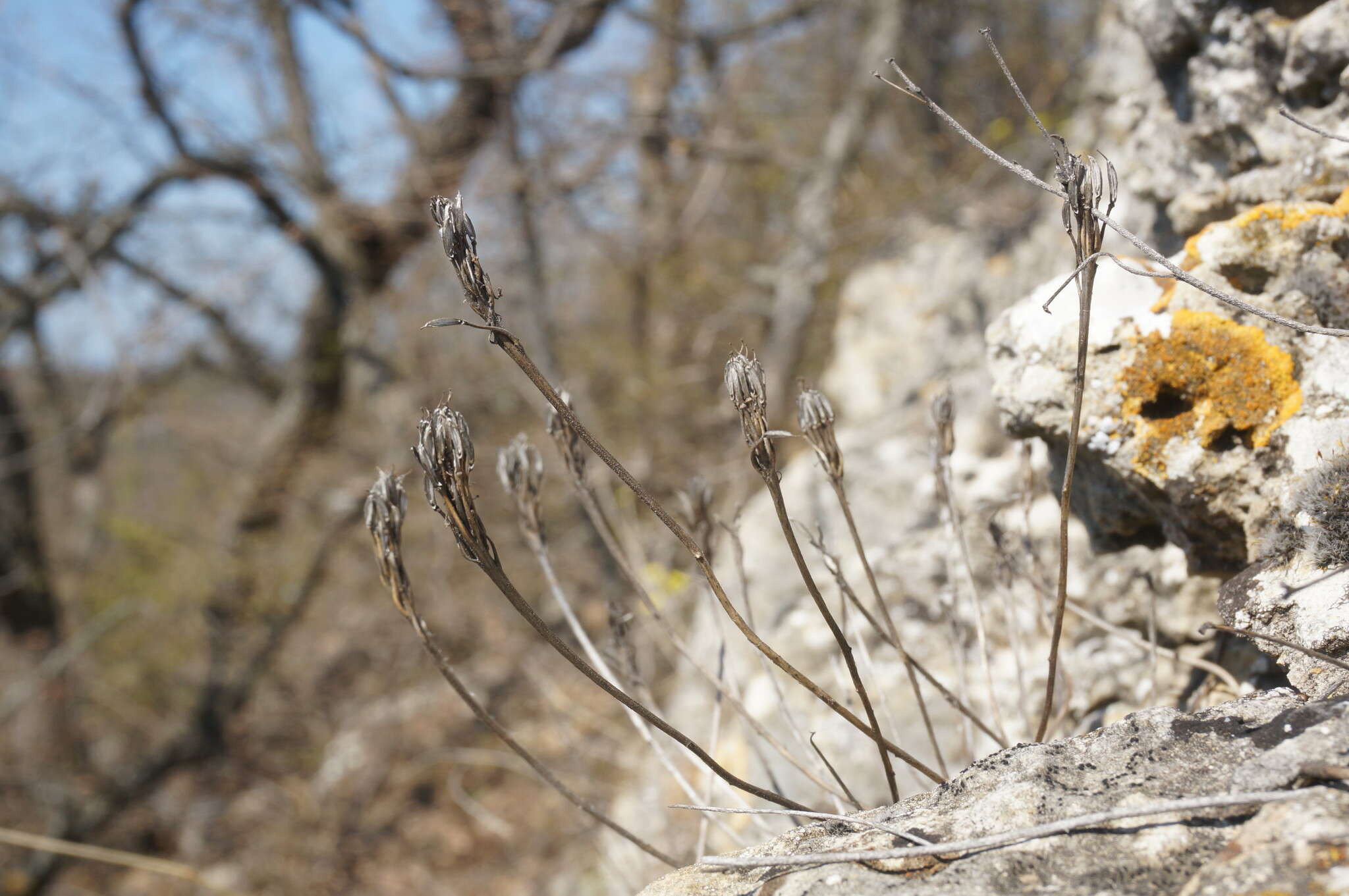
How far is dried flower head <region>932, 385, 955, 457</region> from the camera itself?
55.9 inches

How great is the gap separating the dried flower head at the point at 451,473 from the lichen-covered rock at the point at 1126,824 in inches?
21.4

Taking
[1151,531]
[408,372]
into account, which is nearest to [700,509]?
[1151,531]

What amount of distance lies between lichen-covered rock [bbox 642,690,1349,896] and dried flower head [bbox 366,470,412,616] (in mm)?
554

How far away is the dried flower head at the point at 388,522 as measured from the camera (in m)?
1.06

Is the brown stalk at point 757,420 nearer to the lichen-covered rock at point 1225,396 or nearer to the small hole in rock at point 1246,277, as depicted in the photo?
the lichen-covered rock at point 1225,396

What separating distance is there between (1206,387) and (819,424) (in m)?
0.74

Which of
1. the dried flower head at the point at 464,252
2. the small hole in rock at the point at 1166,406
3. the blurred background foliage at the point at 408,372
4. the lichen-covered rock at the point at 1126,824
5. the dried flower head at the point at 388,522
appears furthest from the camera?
the blurred background foliage at the point at 408,372

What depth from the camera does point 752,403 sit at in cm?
102

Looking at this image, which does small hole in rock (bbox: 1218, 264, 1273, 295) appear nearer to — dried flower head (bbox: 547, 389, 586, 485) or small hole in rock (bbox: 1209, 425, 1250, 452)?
small hole in rock (bbox: 1209, 425, 1250, 452)

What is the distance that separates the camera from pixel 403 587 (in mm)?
1107

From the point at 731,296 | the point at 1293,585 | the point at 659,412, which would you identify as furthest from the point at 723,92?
the point at 1293,585

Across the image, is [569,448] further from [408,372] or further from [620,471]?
[408,372]

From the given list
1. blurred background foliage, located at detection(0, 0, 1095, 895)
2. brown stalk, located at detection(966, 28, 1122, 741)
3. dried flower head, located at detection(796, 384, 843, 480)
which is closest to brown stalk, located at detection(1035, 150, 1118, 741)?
brown stalk, located at detection(966, 28, 1122, 741)

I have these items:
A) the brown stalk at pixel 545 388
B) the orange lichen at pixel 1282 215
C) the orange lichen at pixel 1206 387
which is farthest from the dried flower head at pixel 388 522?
the orange lichen at pixel 1282 215
